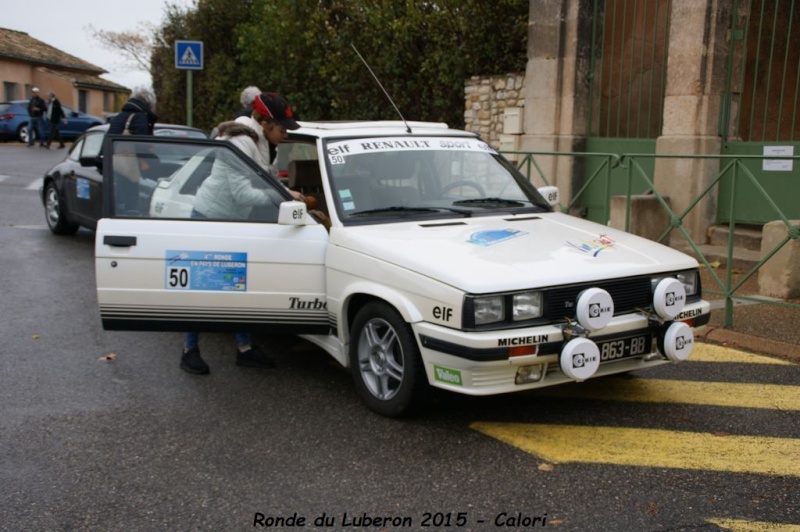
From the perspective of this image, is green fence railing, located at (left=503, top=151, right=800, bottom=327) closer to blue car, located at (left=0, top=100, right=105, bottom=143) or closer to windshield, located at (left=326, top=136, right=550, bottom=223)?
windshield, located at (left=326, top=136, right=550, bottom=223)

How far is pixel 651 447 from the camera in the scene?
15.3 ft

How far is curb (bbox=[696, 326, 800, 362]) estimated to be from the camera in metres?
6.60

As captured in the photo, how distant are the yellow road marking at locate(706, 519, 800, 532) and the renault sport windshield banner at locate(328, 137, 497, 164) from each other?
328 cm

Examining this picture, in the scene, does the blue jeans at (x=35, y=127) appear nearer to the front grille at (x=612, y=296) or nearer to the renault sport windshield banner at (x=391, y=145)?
the renault sport windshield banner at (x=391, y=145)

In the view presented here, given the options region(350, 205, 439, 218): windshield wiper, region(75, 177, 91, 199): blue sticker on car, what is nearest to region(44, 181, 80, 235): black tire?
region(75, 177, 91, 199): blue sticker on car

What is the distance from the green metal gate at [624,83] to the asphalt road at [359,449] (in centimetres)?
586

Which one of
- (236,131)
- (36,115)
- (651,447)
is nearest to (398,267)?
(651,447)

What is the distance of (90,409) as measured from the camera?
5285 millimetres

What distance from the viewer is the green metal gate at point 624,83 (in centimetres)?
1164

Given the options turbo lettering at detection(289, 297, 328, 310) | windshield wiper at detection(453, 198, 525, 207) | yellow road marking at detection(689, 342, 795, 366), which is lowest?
yellow road marking at detection(689, 342, 795, 366)

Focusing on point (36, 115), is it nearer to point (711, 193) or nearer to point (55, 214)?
point (55, 214)

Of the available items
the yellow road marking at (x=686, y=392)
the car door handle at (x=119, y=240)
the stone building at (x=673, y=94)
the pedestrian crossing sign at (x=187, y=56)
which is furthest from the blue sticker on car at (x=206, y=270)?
the pedestrian crossing sign at (x=187, y=56)

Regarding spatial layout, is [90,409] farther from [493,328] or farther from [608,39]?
[608,39]

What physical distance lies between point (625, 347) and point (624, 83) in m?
8.32
